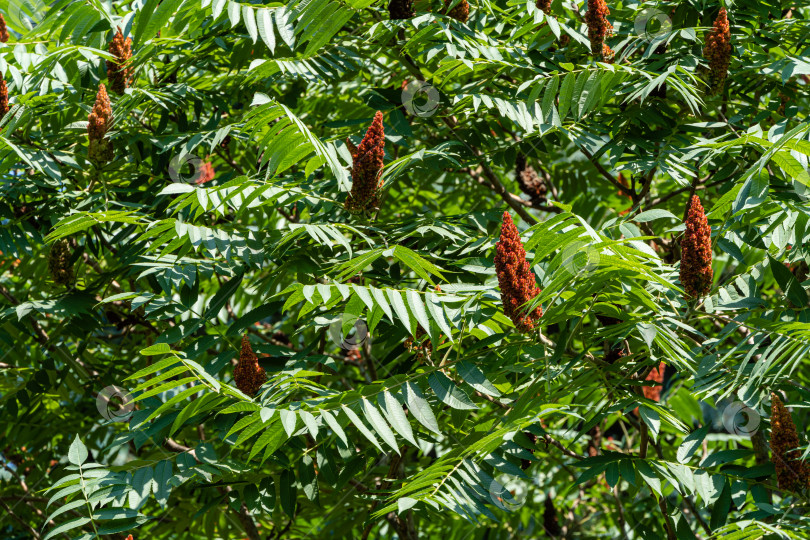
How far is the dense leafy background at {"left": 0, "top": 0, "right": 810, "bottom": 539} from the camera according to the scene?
2623mm

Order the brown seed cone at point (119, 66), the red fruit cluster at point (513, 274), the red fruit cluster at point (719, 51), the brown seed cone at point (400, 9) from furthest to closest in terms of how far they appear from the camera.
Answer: the brown seed cone at point (119, 66) < the brown seed cone at point (400, 9) < the red fruit cluster at point (719, 51) < the red fruit cluster at point (513, 274)

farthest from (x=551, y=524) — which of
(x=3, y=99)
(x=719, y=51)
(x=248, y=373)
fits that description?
(x=3, y=99)

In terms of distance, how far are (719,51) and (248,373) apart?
2336 mm

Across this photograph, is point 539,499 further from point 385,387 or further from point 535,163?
point 385,387

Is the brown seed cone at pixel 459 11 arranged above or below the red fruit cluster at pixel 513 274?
above

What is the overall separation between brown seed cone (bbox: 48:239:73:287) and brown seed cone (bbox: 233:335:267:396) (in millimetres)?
1335

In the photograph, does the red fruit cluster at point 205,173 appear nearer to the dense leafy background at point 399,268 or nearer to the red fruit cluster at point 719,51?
the dense leafy background at point 399,268

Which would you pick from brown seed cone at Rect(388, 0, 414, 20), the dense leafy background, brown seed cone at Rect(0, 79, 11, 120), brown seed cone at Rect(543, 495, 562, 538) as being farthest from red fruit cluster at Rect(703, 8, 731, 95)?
brown seed cone at Rect(0, 79, 11, 120)

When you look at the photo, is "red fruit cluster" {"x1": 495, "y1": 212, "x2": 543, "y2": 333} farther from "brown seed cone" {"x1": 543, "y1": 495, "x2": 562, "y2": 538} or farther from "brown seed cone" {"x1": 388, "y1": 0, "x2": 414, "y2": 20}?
"brown seed cone" {"x1": 543, "y1": 495, "x2": 562, "y2": 538}

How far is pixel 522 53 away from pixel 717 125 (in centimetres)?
90

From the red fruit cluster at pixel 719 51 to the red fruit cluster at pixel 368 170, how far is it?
4.84 feet

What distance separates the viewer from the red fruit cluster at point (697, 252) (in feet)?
8.90

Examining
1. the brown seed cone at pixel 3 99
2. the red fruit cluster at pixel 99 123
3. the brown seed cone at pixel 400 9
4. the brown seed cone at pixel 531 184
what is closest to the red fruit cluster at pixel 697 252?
the brown seed cone at pixel 400 9

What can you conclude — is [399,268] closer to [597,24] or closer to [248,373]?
[248,373]
